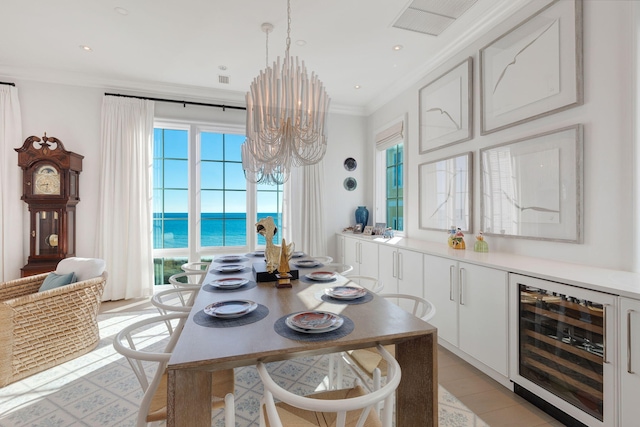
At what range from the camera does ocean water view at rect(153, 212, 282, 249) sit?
4.33 metres

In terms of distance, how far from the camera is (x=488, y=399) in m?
1.99

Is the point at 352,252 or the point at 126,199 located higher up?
the point at 126,199

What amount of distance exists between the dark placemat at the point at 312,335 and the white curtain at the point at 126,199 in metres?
3.48

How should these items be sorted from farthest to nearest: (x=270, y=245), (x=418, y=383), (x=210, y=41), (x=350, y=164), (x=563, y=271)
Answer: (x=350, y=164), (x=210, y=41), (x=270, y=245), (x=563, y=271), (x=418, y=383)

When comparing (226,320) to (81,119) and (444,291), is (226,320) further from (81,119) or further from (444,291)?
(81,119)

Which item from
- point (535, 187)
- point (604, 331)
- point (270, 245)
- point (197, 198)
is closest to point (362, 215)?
point (197, 198)

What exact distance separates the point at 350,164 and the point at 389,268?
215cm

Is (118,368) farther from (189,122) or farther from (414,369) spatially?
(189,122)

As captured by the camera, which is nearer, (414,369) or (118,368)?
(414,369)

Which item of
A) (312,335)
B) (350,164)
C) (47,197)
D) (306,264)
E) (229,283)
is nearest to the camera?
(312,335)

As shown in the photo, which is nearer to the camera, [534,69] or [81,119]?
[534,69]

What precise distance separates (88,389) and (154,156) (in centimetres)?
306

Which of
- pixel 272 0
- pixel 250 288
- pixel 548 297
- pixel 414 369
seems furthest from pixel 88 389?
pixel 272 0

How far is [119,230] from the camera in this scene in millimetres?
3967
